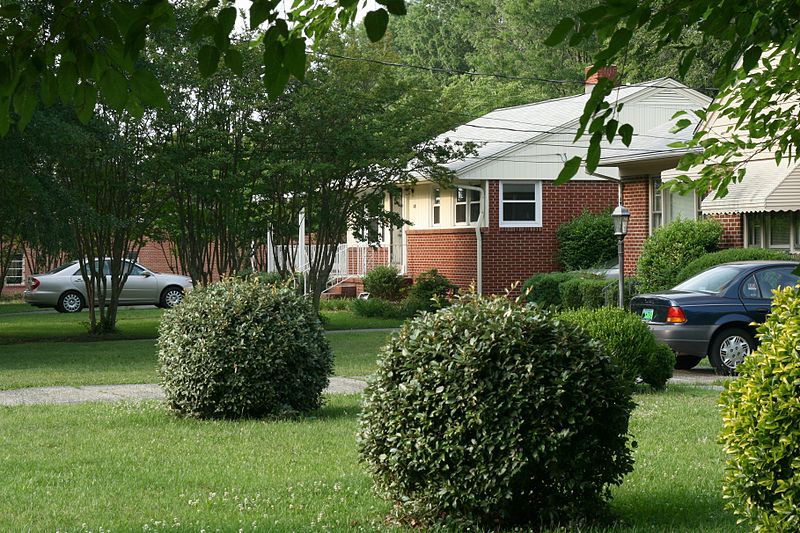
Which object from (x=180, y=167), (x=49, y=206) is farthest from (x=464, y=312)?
(x=180, y=167)

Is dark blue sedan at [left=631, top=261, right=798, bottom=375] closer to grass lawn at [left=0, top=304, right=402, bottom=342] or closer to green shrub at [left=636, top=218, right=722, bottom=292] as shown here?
green shrub at [left=636, top=218, right=722, bottom=292]

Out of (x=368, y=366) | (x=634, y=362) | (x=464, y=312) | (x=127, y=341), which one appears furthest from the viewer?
(x=127, y=341)

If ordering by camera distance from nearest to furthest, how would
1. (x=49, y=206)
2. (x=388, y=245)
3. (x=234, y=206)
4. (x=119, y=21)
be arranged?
(x=119, y=21)
(x=49, y=206)
(x=234, y=206)
(x=388, y=245)

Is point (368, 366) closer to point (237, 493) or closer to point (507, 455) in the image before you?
point (237, 493)

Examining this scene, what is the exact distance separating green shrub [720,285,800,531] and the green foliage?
20112 mm

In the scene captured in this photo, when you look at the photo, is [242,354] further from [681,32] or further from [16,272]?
[16,272]

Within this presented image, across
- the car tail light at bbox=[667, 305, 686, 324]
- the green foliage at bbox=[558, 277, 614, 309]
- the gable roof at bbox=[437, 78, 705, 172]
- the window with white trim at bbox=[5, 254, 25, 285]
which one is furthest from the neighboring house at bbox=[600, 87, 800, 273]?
the window with white trim at bbox=[5, 254, 25, 285]

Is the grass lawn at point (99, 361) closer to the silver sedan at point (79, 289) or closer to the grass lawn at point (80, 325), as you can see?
the grass lawn at point (80, 325)

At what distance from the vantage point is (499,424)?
6422 mm

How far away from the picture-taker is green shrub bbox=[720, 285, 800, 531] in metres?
5.54

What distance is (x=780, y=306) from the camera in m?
5.94

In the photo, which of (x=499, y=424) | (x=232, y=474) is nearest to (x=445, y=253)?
(x=232, y=474)

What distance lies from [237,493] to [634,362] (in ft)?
22.9

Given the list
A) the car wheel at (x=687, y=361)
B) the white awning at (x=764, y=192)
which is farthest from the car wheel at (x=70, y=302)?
the car wheel at (x=687, y=361)
